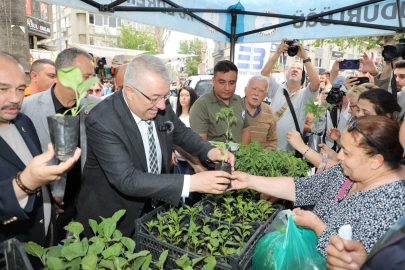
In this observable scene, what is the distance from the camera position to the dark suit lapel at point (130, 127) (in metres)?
1.99

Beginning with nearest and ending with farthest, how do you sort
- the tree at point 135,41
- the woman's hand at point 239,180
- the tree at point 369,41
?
the woman's hand at point 239,180 → the tree at point 369,41 → the tree at point 135,41

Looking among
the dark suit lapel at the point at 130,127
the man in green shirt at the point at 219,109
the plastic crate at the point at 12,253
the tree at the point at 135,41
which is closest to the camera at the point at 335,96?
the man in green shirt at the point at 219,109

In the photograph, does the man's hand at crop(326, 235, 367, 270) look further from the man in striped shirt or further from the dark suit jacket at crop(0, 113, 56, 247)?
the man in striped shirt

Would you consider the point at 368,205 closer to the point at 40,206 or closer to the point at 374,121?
the point at 374,121

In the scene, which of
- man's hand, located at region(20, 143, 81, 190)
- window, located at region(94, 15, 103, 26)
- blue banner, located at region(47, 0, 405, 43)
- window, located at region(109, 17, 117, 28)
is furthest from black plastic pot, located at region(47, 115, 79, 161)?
window, located at region(109, 17, 117, 28)

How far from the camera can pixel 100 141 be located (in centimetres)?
189

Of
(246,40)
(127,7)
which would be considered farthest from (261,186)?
(246,40)

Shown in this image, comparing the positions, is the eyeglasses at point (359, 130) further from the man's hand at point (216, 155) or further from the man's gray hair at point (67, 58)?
the man's gray hair at point (67, 58)

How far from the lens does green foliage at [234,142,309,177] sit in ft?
7.68

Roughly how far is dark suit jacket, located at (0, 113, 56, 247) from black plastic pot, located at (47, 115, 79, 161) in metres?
0.31

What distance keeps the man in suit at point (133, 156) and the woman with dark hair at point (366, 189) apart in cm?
65

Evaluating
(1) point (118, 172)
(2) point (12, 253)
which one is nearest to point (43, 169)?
(2) point (12, 253)

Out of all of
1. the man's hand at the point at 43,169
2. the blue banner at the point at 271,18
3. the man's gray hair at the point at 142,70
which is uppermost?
the blue banner at the point at 271,18

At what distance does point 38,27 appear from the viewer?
2170 centimetres
